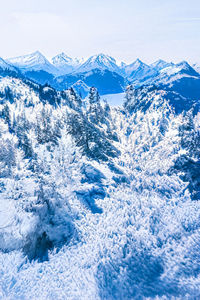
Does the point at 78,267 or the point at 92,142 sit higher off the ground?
the point at 92,142

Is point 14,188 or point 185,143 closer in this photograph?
point 14,188

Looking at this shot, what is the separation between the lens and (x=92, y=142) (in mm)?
50250

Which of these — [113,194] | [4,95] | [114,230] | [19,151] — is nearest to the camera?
[114,230]

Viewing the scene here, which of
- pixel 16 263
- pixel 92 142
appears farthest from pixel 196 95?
pixel 16 263

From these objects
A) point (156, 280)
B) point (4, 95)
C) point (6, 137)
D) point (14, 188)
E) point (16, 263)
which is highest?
point (4, 95)

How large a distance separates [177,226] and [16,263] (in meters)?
29.3

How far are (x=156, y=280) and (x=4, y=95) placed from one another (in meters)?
70.5

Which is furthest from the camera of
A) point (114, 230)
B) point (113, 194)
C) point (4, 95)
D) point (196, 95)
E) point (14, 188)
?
point (196, 95)

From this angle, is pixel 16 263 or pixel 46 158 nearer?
pixel 16 263

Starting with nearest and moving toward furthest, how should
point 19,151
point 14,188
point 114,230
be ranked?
point 114,230 < point 14,188 < point 19,151

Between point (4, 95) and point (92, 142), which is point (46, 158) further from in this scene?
point (4, 95)

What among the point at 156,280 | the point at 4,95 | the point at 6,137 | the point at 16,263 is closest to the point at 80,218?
the point at 16,263

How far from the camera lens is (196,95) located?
187 m

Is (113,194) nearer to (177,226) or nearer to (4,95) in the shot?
(177,226)
